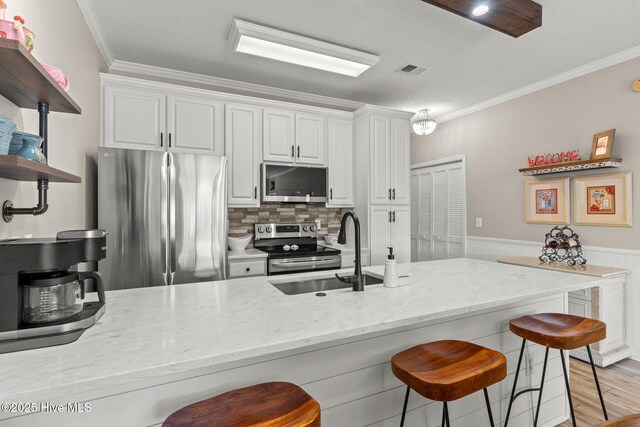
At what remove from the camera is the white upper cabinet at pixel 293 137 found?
11.2ft

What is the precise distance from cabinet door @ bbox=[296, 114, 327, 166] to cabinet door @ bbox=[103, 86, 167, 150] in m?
1.34

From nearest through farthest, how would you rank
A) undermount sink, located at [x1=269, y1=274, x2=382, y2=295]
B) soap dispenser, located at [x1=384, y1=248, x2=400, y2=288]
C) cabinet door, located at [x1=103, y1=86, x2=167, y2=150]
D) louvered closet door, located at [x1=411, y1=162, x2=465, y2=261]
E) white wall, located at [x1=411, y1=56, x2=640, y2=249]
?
soap dispenser, located at [x1=384, y1=248, x2=400, y2=288]
undermount sink, located at [x1=269, y1=274, x2=382, y2=295]
cabinet door, located at [x1=103, y1=86, x2=167, y2=150]
white wall, located at [x1=411, y1=56, x2=640, y2=249]
louvered closet door, located at [x1=411, y1=162, x2=465, y2=261]

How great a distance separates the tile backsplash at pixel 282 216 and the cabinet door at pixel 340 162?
295 mm

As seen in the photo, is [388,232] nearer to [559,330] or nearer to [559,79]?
[559,330]

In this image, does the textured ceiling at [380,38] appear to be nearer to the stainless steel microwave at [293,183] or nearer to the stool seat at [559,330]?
the stainless steel microwave at [293,183]

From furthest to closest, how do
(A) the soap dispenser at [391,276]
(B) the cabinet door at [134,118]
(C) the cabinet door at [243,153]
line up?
(C) the cabinet door at [243,153] → (B) the cabinet door at [134,118] → (A) the soap dispenser at [391,276]

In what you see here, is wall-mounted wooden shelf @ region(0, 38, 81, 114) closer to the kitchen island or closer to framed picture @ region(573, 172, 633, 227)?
the kitchen island

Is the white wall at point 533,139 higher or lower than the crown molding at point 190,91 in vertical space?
lower

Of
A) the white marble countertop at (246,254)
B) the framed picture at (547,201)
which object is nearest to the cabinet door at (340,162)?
the white marble countertop at (246,254)

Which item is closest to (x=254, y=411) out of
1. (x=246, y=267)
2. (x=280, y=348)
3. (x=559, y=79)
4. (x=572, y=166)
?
(x=280, y=348)

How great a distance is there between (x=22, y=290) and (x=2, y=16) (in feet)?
2.98

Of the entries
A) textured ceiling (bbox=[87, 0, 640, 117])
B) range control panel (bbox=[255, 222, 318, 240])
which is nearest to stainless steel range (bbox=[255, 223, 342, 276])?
range control panel (bbox=[255, 222, 318, 240])

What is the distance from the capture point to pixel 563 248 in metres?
3.11

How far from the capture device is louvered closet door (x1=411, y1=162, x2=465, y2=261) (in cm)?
463
